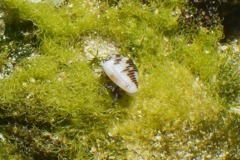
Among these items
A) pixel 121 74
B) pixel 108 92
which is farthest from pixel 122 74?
pixel 108 92

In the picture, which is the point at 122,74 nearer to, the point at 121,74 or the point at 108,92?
the point at 121,74

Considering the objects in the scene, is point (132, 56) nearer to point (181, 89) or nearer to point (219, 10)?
point (181, 89)

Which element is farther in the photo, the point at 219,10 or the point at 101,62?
the point at 219,10

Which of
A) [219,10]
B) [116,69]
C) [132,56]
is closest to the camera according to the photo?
[116,69]

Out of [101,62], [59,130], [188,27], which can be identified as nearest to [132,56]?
[101,62]
